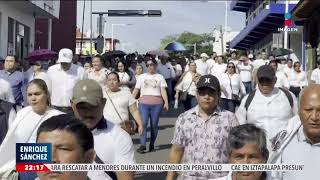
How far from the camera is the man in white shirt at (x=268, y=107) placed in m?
7.21

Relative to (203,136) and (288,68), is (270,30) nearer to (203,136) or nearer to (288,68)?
(288,68)

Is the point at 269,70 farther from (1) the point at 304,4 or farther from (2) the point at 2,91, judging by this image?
(1) the point at 304,4

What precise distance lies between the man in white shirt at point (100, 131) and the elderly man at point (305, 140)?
93 cm

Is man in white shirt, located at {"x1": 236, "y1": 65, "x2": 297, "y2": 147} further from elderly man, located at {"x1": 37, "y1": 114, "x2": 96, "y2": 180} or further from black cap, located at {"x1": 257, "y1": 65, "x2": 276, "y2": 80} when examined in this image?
elderly man, located at {"x1": 37, "y1": 114, "x2": 96, "y2": 180}

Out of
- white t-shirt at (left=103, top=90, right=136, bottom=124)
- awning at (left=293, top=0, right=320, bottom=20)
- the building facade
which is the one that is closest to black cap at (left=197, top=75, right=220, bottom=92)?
white t-shirt at (left=103, top=90, right=136, bottom=124)

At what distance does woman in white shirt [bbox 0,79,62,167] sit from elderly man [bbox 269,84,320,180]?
1.97m

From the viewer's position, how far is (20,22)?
100.0 feet

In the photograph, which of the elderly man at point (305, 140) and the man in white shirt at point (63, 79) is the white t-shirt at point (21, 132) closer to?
the elderly man at point (305, 140)

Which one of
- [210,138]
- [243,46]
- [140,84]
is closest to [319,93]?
[210,138]

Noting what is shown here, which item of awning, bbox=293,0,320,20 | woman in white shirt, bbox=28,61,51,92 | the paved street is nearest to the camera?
the paved street

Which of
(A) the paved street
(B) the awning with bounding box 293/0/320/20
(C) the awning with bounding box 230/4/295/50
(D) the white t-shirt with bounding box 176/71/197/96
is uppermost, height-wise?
(C) the awning with bounding box 230/4/295/50

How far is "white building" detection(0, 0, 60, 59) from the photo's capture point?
86.4 feet

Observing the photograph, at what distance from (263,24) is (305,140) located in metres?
35.6

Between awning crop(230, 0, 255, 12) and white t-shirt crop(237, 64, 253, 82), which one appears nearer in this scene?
white t-shirt crop(237, 64, 253, 82)
